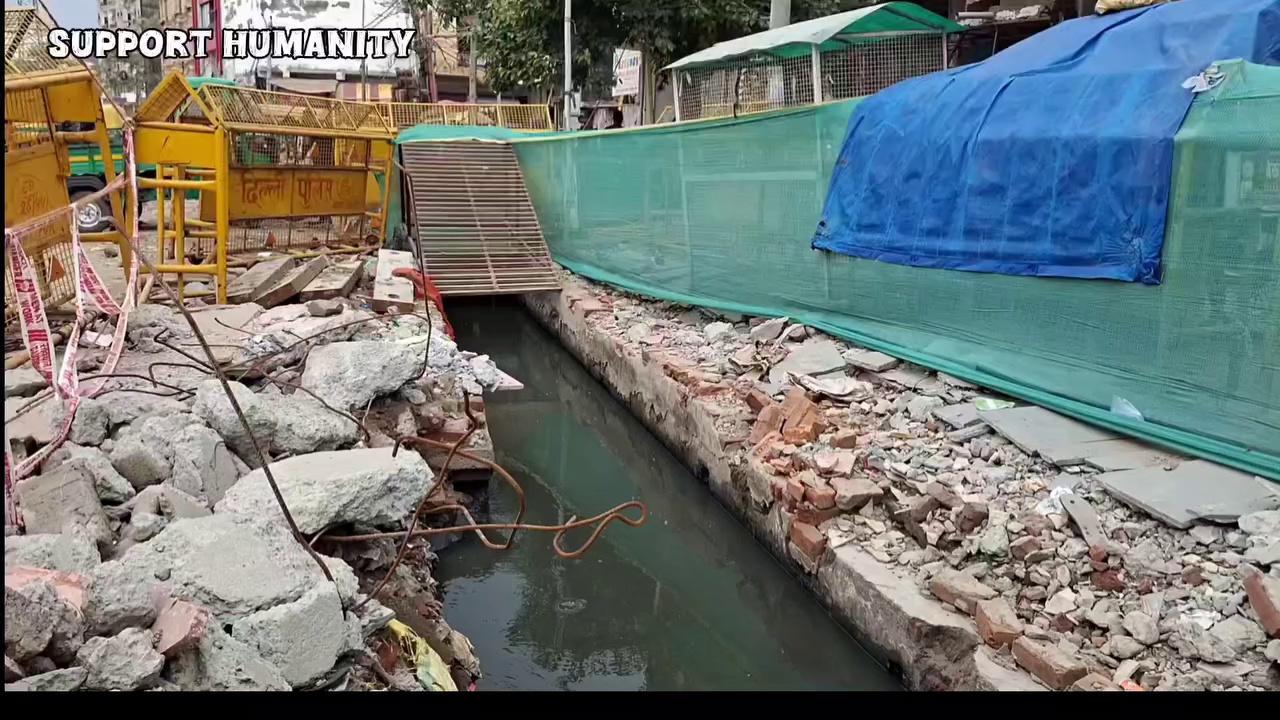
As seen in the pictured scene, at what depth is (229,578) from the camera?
3.10 metres

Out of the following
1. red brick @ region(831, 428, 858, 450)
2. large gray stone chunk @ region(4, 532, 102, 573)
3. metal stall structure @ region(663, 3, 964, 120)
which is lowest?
red brick @ region(831, 428, 858, 450)

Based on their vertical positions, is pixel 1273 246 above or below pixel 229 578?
above

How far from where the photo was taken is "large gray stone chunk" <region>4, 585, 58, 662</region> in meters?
2.47

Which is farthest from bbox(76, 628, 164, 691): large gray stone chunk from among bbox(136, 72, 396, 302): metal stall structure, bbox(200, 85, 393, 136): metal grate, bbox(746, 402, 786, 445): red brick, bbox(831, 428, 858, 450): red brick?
bbox(200, 85, 393, 136): metal grate

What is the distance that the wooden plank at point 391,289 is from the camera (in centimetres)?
862

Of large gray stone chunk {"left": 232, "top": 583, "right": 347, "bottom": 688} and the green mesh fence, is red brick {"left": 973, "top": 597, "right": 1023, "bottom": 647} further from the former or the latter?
large gray stone chunk {"left": 232, "top": 583, "right": 347, "bottom": 688}

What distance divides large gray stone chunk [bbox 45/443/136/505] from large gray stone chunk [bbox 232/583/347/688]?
1253mm

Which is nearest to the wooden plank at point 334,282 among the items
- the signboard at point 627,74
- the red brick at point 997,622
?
the red brick at point 997,622

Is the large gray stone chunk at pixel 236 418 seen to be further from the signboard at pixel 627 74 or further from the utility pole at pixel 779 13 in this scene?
the signboard at pixel 627 74

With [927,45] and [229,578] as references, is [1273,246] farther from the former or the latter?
[927,45]

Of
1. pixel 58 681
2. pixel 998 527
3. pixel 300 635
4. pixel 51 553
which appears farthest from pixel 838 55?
pixel 58 681

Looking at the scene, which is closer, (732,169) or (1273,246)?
(1273,246)

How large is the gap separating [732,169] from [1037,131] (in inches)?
119
